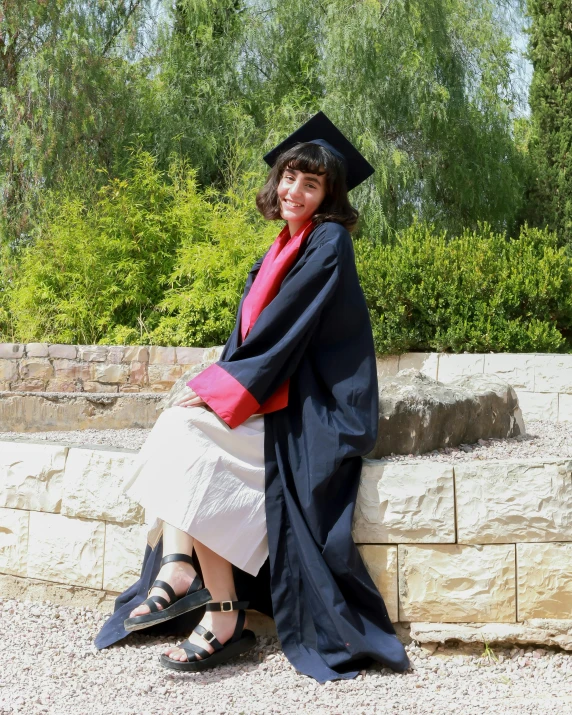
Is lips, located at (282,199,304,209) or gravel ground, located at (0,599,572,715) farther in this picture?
lips, located at (282,199,304,209)

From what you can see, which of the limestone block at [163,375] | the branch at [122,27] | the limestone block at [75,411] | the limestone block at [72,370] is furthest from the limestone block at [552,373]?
the branch at [122,27]

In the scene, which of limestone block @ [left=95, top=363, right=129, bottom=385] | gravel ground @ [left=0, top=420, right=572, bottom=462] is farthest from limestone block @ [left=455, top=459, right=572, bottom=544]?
limestone block @ [left=95, top=363, right=129, bottom=385]

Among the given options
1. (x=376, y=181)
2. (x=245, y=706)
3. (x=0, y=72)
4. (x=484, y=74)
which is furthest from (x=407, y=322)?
→ (x=0, y=72)

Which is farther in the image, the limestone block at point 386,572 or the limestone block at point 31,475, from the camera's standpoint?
the limestone block at point 31,475

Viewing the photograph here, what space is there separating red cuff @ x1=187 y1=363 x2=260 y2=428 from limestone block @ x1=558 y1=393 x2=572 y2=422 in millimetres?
4519

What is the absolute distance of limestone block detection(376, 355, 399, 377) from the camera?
6961mm

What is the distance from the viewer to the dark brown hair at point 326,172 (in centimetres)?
273

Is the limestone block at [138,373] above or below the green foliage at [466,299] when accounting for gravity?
below

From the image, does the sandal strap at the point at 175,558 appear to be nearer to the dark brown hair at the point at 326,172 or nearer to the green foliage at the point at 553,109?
the dark brown hair at the point at 326,172

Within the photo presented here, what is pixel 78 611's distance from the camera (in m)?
2.96

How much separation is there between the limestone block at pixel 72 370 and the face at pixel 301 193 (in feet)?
17.5

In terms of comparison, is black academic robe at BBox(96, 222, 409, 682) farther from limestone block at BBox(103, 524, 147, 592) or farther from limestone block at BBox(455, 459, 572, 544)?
limestone block at BBox(455, 459, 572, 544)

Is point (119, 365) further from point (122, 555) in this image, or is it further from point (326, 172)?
point (326, 172)

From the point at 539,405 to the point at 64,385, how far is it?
14.7ft
